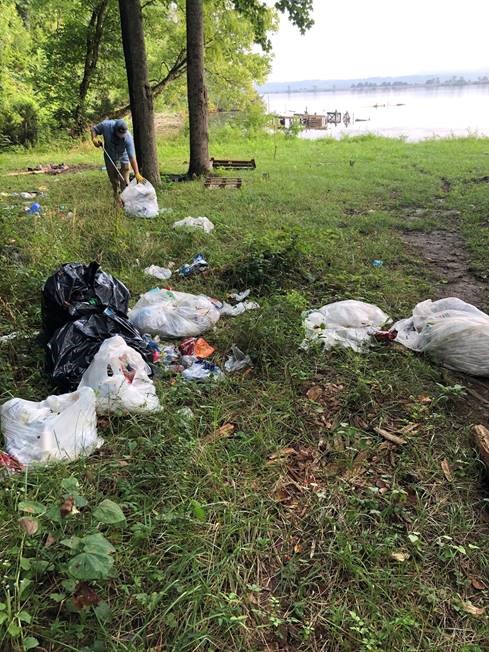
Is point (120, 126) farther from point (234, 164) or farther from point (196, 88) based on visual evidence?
point (234, 164)

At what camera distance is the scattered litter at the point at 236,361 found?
3.01 meters

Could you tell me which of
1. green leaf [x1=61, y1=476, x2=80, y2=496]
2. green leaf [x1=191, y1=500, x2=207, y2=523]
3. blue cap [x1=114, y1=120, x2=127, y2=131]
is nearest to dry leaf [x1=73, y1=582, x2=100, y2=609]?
green leaf [x1=61, y1=476, x2=80, y2=496]

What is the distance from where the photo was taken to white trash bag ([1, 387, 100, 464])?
2.15 metres

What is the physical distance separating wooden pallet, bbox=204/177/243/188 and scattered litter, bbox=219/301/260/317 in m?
5.48

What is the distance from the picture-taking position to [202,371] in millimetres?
2914

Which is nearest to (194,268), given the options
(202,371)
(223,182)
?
(202,371)

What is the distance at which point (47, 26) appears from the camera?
63.4ft

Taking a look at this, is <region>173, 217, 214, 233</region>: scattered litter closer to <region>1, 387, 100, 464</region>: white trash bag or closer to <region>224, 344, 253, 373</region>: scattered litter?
<region>224, 344, 253, 373</region>: scattered litter

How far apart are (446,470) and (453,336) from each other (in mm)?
1026

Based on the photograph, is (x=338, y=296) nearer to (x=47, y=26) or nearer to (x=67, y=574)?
(x=67, y=574)

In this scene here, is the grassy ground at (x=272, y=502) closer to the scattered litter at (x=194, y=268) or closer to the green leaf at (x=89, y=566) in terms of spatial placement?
the green leaf at (x=89, y=566)

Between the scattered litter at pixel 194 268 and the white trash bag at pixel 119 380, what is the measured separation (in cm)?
173

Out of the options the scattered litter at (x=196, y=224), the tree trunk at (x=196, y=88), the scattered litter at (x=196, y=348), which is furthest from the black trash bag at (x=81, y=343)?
the tree trunk at (x=196, y=88)

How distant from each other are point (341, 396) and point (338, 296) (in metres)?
1.38
